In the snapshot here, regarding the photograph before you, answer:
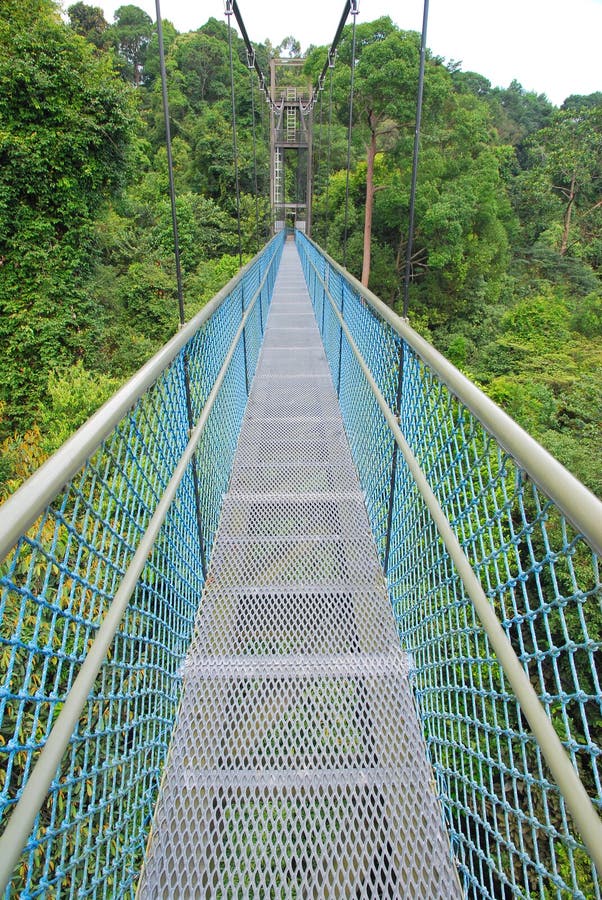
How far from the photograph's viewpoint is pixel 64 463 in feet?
2.44

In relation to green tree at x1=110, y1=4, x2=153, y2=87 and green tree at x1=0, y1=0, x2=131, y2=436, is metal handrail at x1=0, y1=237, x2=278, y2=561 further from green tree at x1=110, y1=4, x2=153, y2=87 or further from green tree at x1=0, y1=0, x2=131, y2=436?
green tree at x1=110, y1=4, x2=153, y2=87

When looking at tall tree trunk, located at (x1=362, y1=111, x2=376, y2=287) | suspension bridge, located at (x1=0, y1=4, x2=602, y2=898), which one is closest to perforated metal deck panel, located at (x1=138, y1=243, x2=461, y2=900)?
suspension bridge, located at (x1=0, y1=4, x2=602, y2=898)

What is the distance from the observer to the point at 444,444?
4.35ft

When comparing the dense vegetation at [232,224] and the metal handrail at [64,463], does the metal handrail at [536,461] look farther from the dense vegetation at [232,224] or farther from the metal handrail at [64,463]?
the dense vegetation at [232,224]

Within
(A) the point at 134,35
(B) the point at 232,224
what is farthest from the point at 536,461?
(A) the point at 134,35

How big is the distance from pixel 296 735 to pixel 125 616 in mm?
578

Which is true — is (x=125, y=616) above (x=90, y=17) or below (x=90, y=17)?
below

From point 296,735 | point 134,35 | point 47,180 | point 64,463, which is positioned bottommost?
point 296,735

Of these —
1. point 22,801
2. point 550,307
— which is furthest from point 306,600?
point 550,307

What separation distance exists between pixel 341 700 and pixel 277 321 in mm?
5076

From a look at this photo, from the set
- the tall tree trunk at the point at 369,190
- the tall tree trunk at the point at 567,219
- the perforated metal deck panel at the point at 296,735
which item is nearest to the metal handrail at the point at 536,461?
the perforated metal deck panel at the point at 296,735

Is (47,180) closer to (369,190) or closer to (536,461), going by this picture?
(369,190)

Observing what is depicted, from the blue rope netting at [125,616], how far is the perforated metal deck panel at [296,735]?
90mm

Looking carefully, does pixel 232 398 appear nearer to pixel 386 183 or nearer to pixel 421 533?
pixel 421 533
